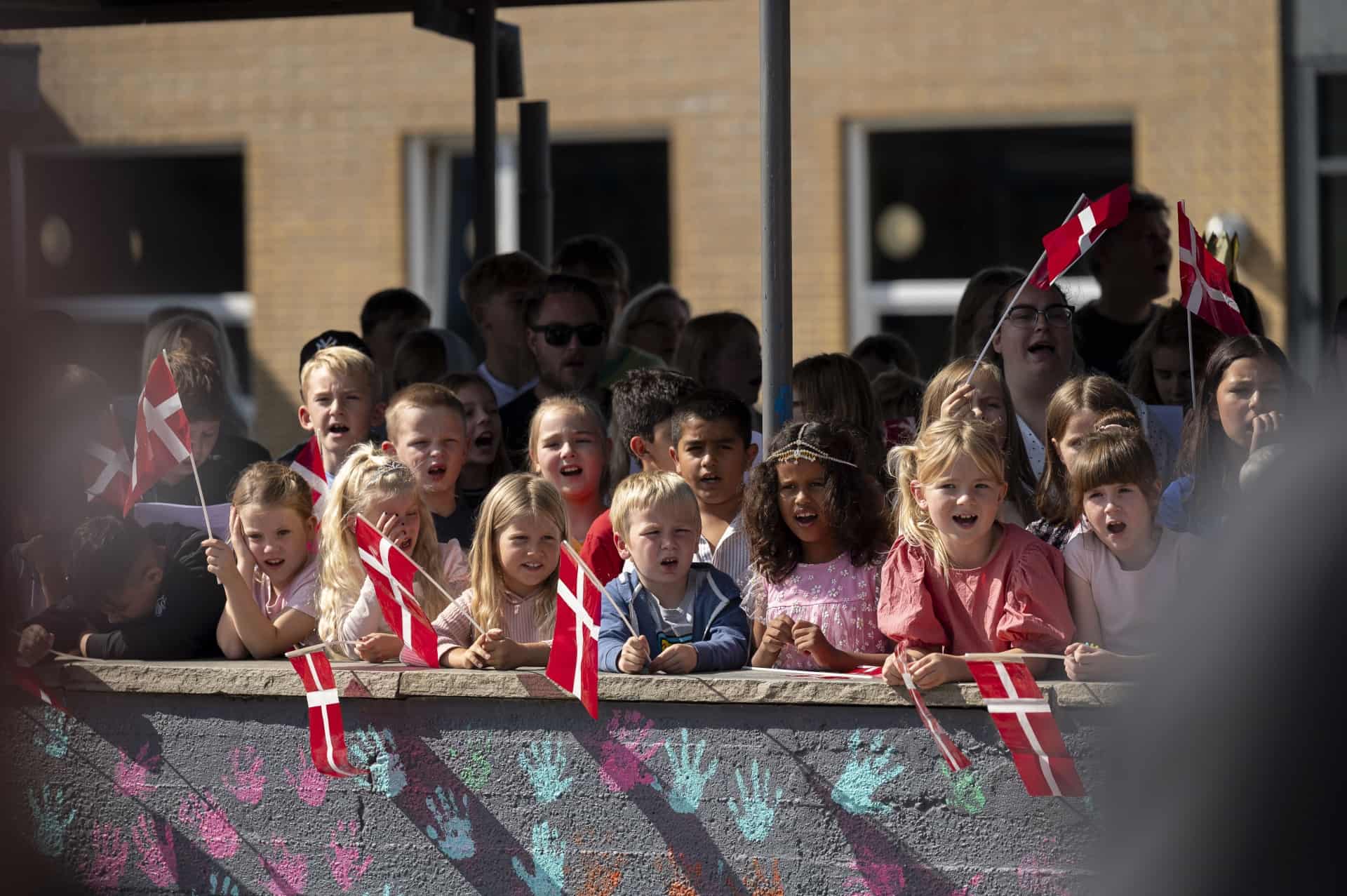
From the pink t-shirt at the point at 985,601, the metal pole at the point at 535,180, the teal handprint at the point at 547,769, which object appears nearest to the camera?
the pink t-shirt at the point at 985,601

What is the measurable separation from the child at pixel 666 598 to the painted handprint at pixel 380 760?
60 cm

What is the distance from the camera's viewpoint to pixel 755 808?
470cm

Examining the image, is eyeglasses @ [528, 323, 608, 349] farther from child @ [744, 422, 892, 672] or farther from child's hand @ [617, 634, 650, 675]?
child's hand @ [617, 634, 650, 675]

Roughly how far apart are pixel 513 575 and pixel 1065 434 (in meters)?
1.42

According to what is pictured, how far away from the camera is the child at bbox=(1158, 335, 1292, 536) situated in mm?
5023

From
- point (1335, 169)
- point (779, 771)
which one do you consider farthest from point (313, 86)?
point (779, 771)

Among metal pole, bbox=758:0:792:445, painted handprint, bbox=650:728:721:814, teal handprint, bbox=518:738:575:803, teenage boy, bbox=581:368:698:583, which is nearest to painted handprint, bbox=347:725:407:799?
teal handprint, bbox=518:738:575:803

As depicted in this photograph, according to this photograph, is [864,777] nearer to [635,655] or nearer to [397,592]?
[635,655]

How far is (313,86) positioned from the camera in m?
14.2

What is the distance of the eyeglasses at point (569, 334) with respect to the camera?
21.9ft

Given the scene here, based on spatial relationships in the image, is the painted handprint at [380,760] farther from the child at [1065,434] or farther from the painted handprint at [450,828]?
the child at [1065,434]

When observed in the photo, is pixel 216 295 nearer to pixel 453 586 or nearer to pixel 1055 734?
pixel 453 586

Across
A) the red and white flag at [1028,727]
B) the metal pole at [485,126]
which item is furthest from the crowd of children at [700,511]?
the metal pole at [485,126]

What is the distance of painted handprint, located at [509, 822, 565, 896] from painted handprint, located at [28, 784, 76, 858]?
1.33m
